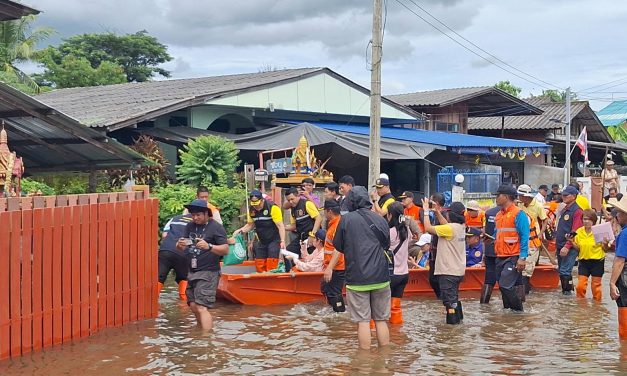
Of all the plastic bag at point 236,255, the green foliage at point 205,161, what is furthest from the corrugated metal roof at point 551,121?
the plastic bag at point 236,255

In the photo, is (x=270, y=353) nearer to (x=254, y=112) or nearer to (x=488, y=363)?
(x=488, y=363)

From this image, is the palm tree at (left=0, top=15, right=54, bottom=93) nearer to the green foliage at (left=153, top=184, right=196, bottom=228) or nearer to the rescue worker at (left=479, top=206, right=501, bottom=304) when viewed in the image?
the green foliage at (left=153, top=184, right=196, bottom=228)

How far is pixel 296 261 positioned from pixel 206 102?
9.13 metres

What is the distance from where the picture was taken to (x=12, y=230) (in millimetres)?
7551

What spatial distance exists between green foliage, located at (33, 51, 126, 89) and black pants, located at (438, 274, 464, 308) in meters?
34.4

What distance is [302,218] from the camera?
12898mm

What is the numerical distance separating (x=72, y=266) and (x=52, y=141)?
5020 mm

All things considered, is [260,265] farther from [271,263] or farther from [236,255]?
[236,255]

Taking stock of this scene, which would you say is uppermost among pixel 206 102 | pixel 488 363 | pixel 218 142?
pixel 206 102

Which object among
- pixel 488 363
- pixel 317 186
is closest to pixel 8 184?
pixel 488 363

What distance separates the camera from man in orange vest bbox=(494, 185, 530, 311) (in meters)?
10.2

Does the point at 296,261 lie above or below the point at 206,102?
below

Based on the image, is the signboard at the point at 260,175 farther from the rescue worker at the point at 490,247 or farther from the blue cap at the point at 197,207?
the blue cap at the point at 197,207

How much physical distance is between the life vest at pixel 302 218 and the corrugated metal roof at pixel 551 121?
22180mm
